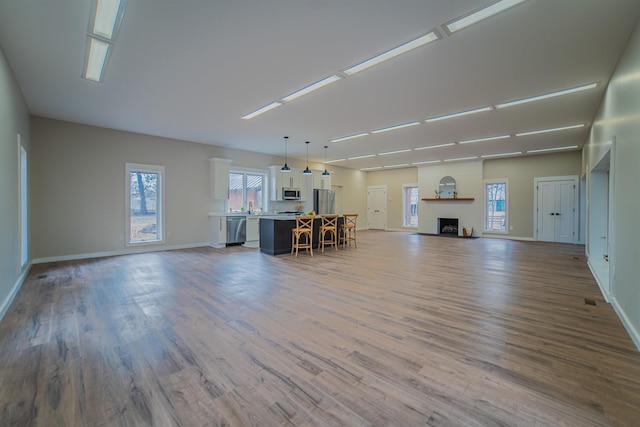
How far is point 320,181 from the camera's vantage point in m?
10.7

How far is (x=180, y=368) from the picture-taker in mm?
2018

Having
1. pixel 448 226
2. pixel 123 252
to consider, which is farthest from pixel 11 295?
pixel 448 226

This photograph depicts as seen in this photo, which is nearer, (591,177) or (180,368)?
(180,368)

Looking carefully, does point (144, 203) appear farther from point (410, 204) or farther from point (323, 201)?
point (410, 204)

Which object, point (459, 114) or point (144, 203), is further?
point (144, 203)

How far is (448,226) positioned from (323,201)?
16.5 feet

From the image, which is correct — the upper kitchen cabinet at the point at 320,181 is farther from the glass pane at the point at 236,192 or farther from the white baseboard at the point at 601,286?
the white baseboard at the point at 601,286

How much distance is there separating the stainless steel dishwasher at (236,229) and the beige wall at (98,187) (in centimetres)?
70

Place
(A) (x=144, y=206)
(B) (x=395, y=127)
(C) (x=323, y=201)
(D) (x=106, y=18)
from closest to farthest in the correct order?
(D) (x=106, y=18) < (B) (x=395, y=127) < (A) (x=144, y=206) < (C) (x=323, y=201)

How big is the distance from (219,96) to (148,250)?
4513mm

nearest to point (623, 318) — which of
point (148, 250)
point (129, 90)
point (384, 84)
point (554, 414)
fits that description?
point (554, 414)

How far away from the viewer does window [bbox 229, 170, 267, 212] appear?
28.7 ft

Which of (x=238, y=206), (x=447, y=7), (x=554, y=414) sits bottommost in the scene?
(x=554, y=414)

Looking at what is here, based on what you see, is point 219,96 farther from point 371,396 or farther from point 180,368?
point 371,396
